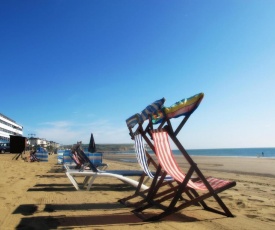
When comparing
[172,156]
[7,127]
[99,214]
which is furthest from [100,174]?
[7,127]

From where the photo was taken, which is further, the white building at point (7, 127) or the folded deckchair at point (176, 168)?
the white building at point (7, 127)

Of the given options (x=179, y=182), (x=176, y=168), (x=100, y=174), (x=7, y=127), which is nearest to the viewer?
(x=179, y=182)

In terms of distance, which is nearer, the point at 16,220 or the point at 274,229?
the point at 274,229

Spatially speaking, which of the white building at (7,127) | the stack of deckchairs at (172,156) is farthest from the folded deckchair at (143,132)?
the white building at (7,127)

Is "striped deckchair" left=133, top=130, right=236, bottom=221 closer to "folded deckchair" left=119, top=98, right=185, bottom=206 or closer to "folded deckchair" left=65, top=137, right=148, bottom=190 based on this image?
"folded deckchair" left=119, top=98, right=185, bottom=206

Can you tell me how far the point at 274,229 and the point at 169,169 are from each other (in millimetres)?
1723

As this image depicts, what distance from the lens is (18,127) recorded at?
423 feet

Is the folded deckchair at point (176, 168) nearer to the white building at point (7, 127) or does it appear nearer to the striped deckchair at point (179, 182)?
the striped deckchair at point (179, 182)

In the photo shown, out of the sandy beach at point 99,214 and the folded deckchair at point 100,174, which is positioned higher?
the folded deckchair at point 100,174

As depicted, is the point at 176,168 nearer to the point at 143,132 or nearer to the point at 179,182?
the point at 179,182

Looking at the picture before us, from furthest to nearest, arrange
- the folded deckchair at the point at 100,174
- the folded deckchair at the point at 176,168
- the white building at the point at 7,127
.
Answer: the white building at the point at 7,127 → the folded deckchair at the point at 100,174 → the folded deckchair at the point at 176,168

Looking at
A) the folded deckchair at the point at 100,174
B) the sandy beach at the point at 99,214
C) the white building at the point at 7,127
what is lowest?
the sandy beach at the point at 99,214

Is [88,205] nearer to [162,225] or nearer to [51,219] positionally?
[51,219]

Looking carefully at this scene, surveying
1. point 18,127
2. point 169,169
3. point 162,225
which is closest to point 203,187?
point 169,169
